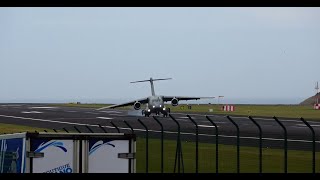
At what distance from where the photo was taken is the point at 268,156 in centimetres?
Answer: 2759

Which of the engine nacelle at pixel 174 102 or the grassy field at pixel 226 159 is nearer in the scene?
the grassy field at pixel 226 159

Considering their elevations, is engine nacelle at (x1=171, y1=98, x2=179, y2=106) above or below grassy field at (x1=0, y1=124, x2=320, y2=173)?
above

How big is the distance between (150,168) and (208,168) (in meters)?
2.29

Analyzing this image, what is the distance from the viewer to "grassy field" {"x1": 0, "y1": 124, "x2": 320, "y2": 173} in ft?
74.5

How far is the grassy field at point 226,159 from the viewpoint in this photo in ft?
74.5

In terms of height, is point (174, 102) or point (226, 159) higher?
point (174, 102)

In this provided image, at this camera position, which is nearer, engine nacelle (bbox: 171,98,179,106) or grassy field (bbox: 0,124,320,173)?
grassy field (bbox: 0,124,320,173)

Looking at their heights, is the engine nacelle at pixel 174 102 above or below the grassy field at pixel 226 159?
above

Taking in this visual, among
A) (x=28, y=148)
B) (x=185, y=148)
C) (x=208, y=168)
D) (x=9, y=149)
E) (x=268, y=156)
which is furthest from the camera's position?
(x=185, y=148)

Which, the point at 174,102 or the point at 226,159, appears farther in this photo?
the point at 174,102

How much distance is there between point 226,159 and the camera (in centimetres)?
2622

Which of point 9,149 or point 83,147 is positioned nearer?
point 83,147
